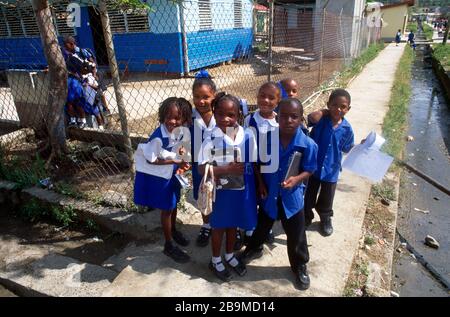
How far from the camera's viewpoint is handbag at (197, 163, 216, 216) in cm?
200

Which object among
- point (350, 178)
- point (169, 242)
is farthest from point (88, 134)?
point (350, 178)

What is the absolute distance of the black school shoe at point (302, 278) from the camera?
2.30m

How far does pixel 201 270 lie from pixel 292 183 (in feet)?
3.15

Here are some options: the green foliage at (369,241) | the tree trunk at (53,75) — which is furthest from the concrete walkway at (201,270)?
the tree trunk at (53,75)

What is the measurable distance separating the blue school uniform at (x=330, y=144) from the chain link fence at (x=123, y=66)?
1615 mm

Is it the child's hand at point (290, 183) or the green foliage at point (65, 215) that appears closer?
the child's hand at point (290, 183)

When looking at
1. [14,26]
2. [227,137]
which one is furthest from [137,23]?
[227,137]

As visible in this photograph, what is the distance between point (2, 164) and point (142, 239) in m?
2.18

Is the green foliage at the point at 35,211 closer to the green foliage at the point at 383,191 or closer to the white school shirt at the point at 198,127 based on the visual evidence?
the white school shirt at the point at 198,127

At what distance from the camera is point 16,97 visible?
487 cm

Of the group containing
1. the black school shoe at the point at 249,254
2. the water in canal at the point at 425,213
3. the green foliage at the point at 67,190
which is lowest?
the water in canal at the point at 425,213

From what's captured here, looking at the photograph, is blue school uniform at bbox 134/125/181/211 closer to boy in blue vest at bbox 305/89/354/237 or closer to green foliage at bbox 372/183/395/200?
boy in blue vest at bbox 305/89/354/237
